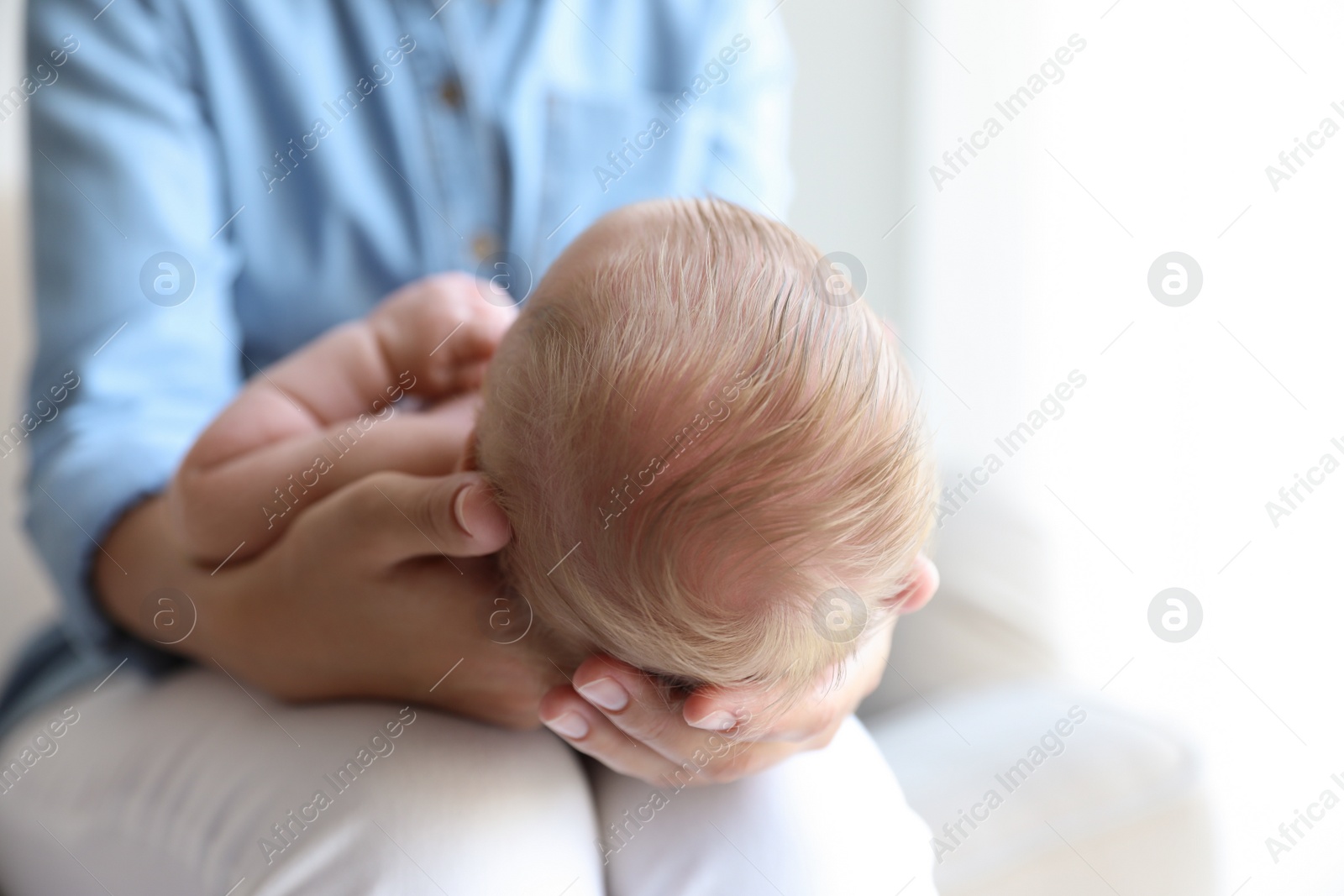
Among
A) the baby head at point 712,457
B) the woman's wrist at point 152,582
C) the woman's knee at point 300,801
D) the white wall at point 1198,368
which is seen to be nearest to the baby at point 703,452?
the baby head at point 712,457

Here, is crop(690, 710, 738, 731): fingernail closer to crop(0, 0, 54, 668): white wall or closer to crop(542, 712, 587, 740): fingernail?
crop(542, 712, 587, 740): fingernail

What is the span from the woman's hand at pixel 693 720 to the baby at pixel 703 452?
15mm

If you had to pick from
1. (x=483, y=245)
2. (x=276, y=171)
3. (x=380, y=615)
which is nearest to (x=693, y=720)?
(x=380, y=615)

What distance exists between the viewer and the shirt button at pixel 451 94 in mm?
879

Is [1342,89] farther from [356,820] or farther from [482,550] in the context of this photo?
[356,820]

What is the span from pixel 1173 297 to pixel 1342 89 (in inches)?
9.8

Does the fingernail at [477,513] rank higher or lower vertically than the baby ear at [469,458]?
higher

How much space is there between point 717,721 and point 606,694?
62 millimetres

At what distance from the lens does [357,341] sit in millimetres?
731

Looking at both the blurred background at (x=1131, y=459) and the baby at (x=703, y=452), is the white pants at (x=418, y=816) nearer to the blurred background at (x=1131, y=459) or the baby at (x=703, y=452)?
the baby at (x=703, y=452)

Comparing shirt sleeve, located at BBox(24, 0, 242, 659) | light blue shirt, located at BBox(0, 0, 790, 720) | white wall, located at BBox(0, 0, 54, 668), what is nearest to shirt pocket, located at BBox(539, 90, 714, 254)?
light blue shirt, located at BBox(0, 0, 790, 720)

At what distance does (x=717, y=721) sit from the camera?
1.65 feet

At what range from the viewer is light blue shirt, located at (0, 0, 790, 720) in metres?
0.76

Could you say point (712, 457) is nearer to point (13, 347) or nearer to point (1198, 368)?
point (1198, 368)
